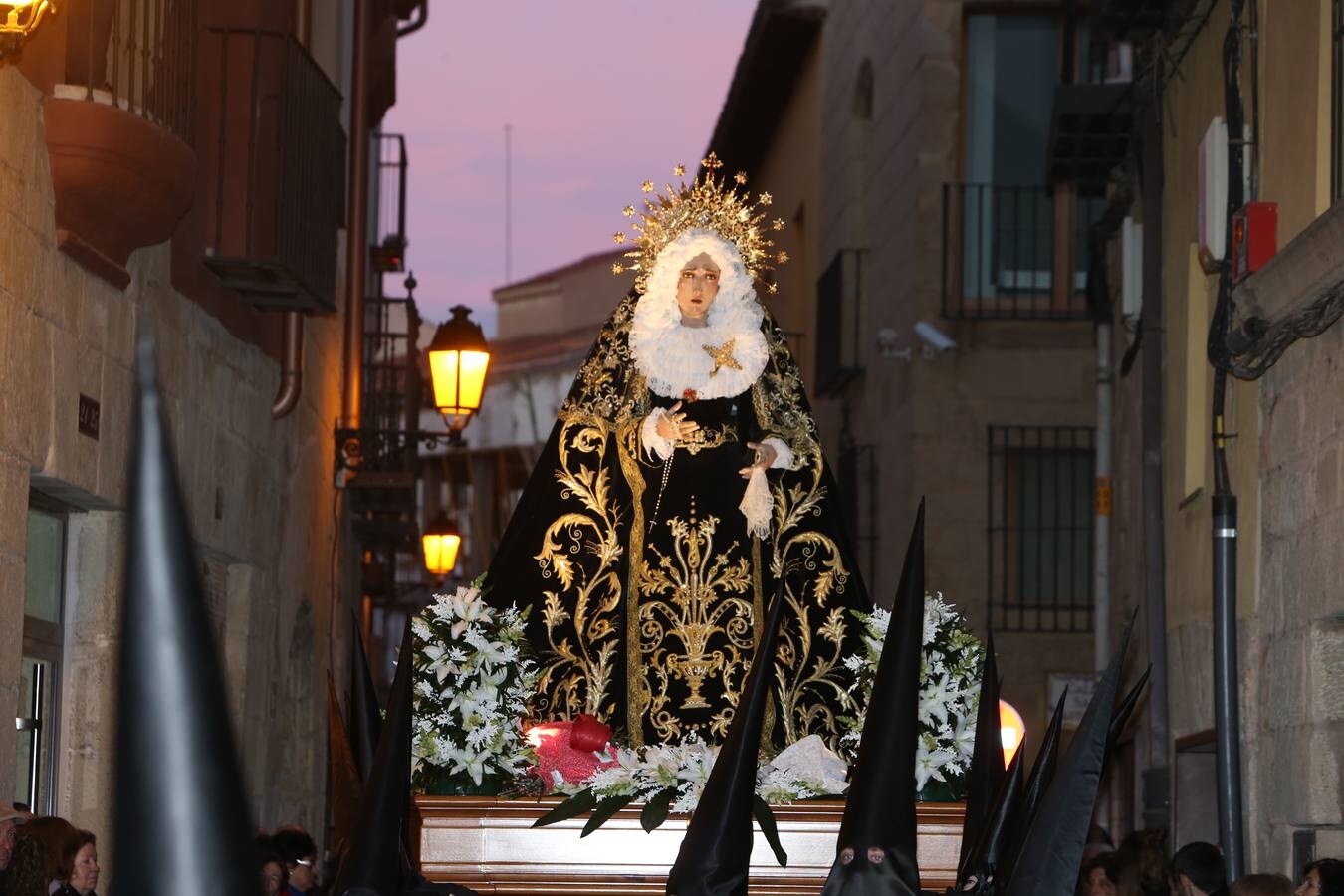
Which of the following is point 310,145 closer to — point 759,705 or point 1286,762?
point 1286,762

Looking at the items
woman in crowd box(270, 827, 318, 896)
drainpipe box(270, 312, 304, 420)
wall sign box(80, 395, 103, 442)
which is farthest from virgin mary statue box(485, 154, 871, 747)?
drainpipe box(270, 312, 304, 420)

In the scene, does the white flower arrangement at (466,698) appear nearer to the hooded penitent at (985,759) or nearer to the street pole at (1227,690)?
the hooded penitent at (985,759)

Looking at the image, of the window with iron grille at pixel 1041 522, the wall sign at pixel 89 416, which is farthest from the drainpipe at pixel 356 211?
the wall sign at pixel 89 416

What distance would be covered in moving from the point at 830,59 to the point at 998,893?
15744mm

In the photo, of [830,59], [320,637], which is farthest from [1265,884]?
[830,59]

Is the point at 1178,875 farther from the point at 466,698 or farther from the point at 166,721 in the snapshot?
the point at 166,721

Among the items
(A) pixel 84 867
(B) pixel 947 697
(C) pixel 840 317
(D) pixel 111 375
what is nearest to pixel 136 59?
(D) pixel 111 375

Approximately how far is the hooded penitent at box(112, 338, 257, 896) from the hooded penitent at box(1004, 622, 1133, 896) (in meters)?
3.88

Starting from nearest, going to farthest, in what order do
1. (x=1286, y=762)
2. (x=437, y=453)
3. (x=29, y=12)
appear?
(x=29, y=12), (x=1286, y=762), (x=437, y=453)

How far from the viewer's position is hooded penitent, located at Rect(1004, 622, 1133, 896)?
488 centimetres

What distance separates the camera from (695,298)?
23.7ft

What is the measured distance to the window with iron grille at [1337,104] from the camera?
24.3 feet

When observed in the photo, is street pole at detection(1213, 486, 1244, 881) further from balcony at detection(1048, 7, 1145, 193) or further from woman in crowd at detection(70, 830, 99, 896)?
woman in crowd at detection(70, 830, 99, 896)

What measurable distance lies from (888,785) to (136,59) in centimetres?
455
